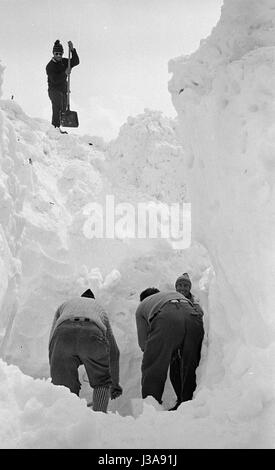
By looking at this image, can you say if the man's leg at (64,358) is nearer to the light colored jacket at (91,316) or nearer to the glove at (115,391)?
the light colored jacket at (91,316)

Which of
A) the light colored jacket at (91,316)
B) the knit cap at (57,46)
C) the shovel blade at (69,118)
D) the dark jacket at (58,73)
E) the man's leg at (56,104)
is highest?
the knit cap at (57,46)

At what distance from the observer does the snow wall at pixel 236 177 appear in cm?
260

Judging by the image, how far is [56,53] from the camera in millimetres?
8812

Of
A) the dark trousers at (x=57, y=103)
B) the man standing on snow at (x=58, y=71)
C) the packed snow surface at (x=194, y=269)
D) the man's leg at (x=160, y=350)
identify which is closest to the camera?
the packed snow surface at (x=194, y=269)

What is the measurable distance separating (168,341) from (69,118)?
6.23m

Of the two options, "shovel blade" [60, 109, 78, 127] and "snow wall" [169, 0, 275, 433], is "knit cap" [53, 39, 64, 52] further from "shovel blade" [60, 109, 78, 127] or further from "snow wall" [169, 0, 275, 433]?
"snow wall" [169, 0, 275, 433]

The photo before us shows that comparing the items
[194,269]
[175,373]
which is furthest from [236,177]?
[194,269]

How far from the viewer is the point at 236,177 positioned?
116 inches

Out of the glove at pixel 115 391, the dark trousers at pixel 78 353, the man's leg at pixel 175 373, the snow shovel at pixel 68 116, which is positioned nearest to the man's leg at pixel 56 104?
the snow shovel at pixel 68 116

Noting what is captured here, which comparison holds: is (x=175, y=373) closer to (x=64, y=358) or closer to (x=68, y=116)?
(x=64, y=358)

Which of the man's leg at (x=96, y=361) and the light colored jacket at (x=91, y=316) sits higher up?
the light colored jacket at (x=91, y=316)

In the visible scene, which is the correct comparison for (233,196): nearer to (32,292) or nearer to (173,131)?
(32,292)

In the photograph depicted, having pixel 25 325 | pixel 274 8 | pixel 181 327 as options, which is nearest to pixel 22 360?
pixel 25 325

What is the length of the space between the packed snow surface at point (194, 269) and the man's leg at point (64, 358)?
0.32m
